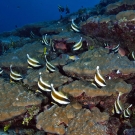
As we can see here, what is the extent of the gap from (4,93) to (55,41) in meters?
3.03

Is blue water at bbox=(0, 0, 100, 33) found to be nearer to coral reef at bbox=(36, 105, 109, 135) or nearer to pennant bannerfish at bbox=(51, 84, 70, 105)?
coral reef at bbox=(36, 105, 109, 135)

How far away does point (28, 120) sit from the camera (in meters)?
5.03

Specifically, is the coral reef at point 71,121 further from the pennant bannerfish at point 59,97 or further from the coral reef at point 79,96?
the pennant bannerfish at point 59,97

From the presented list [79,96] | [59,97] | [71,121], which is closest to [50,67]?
[79,96]

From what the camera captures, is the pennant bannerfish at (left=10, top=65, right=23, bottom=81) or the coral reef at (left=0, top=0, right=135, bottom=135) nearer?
the coral reef at (left=0, top=0, right=135, bottom=135)

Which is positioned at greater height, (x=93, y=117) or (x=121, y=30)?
(x=121, y=30)

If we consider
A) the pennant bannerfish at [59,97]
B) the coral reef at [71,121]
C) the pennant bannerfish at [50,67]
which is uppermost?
the pennant bannerfish at [50,67]

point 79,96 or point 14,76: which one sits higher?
point 14,76

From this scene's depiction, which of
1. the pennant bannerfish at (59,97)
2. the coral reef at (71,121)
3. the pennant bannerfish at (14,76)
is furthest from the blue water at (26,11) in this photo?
the pennant bannerfish at (59,97)

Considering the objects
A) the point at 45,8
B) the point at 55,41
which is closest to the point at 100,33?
the point at 55,41

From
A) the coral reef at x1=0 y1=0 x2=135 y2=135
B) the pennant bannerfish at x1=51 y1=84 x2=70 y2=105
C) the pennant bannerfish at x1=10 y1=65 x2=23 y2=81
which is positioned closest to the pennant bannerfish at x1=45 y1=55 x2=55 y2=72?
the coral reef at x1=0 y1=0 x2=135 y2=135

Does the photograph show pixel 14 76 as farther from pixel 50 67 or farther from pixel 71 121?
pixel 71 121

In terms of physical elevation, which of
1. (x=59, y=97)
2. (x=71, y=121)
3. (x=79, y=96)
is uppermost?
(x=59, y=97)

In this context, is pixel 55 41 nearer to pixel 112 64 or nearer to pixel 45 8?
pixel 112 64
